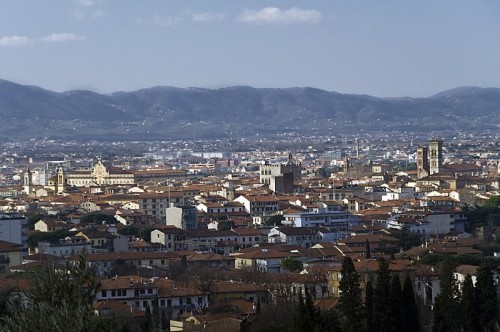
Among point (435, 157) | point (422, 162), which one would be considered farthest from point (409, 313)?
point (435, 157)

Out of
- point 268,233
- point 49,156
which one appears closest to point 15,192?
point 268,233

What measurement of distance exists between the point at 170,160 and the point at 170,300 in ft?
328

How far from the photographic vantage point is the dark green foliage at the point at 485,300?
2447 cm

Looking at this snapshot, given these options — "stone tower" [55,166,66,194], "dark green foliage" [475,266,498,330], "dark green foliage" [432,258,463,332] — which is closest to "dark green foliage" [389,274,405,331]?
"dark green foliage" [432,258,463,332]

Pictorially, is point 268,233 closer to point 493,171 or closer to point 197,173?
point 493,171

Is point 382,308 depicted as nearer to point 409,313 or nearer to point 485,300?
point 409,313

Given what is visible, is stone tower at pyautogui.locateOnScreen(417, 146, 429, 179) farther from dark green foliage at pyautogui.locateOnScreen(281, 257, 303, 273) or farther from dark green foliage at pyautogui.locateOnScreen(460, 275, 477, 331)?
dark green foliage at pyautogui.locateOnScreen(460, 275, 477, 331)

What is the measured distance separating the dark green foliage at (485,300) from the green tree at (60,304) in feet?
34.9

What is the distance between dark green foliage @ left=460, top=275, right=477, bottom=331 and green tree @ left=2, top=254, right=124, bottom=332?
1048 centimetres

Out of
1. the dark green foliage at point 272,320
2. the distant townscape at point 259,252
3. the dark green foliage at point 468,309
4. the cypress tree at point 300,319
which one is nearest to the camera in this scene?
the cypress tree at point 300,319

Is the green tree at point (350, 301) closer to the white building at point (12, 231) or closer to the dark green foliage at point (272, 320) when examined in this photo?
the dark green foliage at point (272, 320)

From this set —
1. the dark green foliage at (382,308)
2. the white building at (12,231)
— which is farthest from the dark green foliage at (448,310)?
the white building at (12,231)

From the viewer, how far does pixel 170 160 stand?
423ft

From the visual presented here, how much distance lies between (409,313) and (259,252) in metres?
14.7
